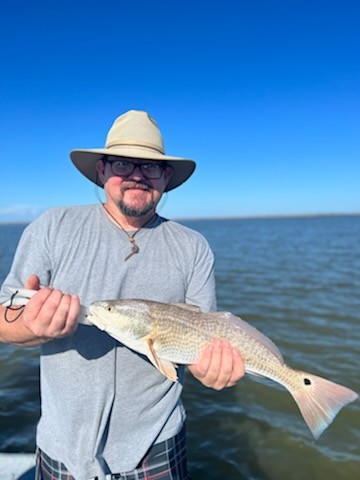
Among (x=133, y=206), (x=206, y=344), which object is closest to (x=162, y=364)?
(x=206, y=344)

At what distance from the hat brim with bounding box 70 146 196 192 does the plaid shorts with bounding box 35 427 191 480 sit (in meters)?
2.58

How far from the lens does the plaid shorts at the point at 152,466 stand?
3104 mm

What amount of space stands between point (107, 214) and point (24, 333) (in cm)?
126

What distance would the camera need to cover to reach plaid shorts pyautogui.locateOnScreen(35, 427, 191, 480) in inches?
122

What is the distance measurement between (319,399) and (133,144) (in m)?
2.95

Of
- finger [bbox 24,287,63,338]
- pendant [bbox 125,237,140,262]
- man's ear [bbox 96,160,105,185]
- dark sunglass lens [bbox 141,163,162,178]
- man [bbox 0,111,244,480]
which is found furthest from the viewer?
man's ear [bbox 96,160,105,185]

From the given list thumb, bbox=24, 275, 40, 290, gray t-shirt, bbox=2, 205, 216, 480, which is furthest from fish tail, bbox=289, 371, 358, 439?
thumb, bbox=24, 275, 40, 290

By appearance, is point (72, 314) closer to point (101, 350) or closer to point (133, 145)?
point (101, 350)

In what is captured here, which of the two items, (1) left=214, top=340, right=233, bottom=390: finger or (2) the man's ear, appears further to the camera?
(2) the man's ear

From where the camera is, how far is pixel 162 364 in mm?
A: 3164

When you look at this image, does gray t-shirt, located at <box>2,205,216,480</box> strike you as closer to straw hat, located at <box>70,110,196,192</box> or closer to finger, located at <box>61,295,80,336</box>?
finger, located at <box>61,295,80,336</box>

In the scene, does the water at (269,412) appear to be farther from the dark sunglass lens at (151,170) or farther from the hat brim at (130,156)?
the dark sunglass lens at (151,170)

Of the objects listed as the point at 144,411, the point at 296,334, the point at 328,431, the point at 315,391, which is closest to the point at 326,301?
the point at 296,334

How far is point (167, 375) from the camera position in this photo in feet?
10.1
